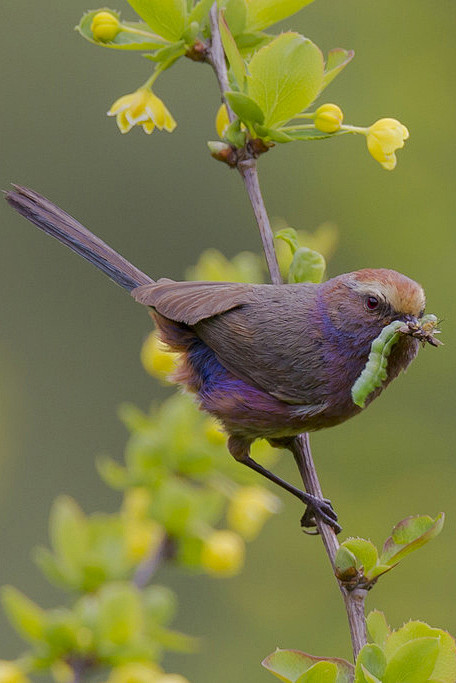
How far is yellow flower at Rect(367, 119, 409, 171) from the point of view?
2.28 meters

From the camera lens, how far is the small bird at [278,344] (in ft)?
8.72

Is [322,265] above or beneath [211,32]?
beneath

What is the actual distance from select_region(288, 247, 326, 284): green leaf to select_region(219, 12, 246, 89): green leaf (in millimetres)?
439

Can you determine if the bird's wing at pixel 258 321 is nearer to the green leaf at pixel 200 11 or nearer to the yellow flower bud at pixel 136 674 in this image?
the green leaf at pixel 200 11

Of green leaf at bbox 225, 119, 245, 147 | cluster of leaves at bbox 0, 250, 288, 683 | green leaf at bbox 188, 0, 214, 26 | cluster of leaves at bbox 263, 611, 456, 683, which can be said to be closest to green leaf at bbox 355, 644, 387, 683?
cluster of leaves at bbox 263, 611, 456, 683

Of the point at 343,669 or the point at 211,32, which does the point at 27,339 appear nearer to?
the point at 211,32

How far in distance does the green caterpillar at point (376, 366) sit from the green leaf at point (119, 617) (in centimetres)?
65

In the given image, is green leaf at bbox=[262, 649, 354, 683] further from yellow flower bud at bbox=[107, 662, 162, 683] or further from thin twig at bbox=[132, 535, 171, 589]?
thin twig at bbox=[132, 535, 171, 589]

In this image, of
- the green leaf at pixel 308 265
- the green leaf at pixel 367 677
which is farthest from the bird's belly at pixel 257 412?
the green leaf at pixel 367 677

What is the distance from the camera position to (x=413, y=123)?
5746 mm

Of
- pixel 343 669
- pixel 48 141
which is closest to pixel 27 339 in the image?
pixel 48 141

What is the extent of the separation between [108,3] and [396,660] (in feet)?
20.1

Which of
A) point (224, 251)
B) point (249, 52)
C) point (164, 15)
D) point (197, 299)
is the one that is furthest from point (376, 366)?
point (224, 251)

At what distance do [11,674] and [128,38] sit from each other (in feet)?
4.77
